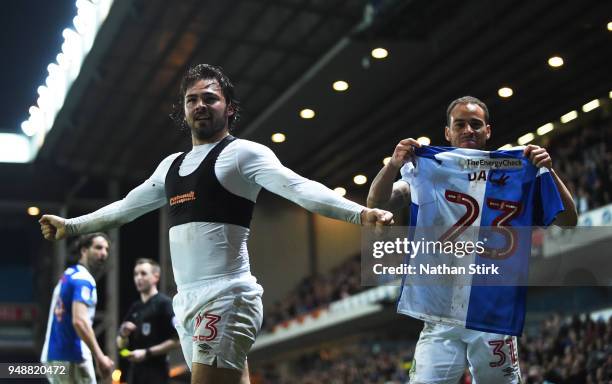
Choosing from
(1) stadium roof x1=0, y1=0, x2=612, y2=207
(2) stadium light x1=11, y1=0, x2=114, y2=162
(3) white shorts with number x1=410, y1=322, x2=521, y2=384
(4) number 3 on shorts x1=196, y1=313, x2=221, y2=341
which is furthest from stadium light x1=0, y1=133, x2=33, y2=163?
(4) number 3 on shorts x1=196, y1=313, x2=221, y2=341

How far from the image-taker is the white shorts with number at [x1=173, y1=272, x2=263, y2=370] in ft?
14.3

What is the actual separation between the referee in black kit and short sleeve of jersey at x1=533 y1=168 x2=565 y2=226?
15.2 ft

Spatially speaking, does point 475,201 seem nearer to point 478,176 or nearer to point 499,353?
point 478,176

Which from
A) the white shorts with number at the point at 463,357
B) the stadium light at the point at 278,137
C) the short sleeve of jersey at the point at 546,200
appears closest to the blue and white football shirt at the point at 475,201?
the short sleeve of jersey at the point at 546,200

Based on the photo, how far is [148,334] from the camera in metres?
9.30

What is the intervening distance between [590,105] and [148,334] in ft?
38.4

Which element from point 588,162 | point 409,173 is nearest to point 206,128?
point 409,173

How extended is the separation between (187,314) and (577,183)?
52.8ft

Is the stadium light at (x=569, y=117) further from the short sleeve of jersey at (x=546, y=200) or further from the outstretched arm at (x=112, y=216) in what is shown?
the outstretched arm at (x=112, y=216)

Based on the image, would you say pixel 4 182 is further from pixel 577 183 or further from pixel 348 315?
pixel 577 183

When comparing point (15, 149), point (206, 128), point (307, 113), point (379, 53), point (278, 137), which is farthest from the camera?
point (15, 149)

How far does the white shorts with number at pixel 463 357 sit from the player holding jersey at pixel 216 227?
119 centimetres

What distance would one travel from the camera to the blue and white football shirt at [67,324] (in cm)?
784

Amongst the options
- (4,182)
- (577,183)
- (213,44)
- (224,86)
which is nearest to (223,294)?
(224,86)
